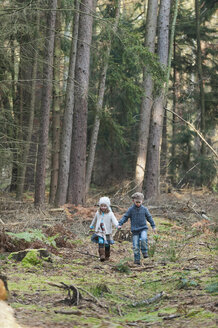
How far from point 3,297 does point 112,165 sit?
23561 millimetres

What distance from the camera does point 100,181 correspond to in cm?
2831

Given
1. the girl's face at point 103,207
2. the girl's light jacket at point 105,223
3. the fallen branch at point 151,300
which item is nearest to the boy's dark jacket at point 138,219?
the girl's light jacket at point 105,223

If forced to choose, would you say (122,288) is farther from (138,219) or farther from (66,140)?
(66,140)

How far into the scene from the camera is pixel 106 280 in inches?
285

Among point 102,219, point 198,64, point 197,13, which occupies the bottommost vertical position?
point 102,219

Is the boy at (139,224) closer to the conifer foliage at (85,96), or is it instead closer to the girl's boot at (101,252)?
the girl's boot at (101,252)

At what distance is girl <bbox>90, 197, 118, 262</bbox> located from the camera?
30.4 ft

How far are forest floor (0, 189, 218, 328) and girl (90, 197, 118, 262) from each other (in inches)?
9.9

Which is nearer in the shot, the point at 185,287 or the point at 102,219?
the point at 185,287

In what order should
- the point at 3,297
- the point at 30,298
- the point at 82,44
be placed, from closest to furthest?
the point at 3,297, the point at 30,298, the point at 82,44

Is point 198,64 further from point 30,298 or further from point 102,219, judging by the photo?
point 30,298

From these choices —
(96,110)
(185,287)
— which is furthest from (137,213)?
(96,110)

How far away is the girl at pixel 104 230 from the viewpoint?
30.4 feet

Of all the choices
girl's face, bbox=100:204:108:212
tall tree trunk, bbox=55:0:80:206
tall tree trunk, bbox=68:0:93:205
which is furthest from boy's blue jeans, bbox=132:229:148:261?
tall tree trunk, bbox=55:0:80:206
